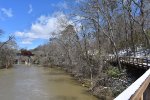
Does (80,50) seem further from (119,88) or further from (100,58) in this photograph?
(119,88)

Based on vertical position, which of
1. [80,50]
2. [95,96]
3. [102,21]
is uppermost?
[102,21]

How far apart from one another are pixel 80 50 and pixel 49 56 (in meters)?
40.7

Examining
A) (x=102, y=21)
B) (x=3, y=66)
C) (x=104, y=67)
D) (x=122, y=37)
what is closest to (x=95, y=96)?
(x=104, y=67)

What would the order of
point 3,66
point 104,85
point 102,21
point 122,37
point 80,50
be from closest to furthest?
point 104,85 < point 102,21 < point 80,50 < point 122,37 < point 3,66

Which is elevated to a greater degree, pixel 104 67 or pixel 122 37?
pixel 122 37

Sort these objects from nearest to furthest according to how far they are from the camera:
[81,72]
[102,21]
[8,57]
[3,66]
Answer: [102,21]
[81,72]
[3,66]
[8,57]

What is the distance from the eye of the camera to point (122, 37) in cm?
5394

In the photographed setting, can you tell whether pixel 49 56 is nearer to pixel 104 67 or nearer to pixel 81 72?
pixel 81 72

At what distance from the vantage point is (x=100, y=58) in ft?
104

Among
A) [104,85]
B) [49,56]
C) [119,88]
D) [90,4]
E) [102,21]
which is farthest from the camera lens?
[49,56]

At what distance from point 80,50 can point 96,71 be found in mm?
11476

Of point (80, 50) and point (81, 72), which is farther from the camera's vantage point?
point (80, 50)

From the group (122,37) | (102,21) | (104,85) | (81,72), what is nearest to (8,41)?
(122,37)

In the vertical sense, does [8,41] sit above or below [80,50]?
above
